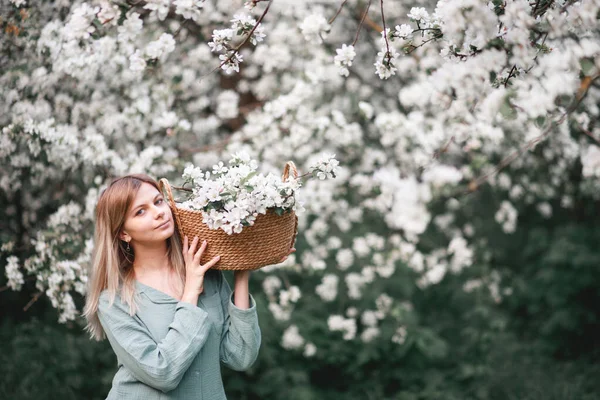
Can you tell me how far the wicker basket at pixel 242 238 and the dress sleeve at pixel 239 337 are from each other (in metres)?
0.19

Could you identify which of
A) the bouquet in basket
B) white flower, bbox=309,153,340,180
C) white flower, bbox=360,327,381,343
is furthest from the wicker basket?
white flower, bbox=360,327,381,343

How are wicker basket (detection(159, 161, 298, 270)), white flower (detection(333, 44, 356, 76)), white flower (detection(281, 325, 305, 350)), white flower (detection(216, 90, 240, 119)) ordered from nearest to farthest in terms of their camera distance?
wicker basket (detection(159, 161, 298, 270)) → white flower (detection(333, 44, 356, 76)) → white flower (detection(281, 325, 305, 350)) → white flower (detection(216, 90, 240, 119))

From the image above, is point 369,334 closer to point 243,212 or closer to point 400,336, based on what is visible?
point 400,336

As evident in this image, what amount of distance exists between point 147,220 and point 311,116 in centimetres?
219

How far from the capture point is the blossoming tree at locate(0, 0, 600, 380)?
228cm

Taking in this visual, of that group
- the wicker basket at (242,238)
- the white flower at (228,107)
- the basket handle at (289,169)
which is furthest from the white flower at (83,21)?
the white flower at (228,107)

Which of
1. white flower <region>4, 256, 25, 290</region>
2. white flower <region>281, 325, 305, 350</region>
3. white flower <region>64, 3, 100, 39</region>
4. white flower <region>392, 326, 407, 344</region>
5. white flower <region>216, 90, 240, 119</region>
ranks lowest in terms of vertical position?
white flower <region>392, 326, 407, 344</region>

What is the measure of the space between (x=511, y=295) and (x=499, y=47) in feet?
15.6

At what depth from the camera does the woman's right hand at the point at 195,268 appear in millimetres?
2080

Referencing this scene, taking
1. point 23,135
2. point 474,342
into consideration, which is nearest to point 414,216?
point 474,342

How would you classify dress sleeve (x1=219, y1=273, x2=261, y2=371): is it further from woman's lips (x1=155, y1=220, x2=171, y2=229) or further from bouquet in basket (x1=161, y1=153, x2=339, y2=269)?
woman's lips (x1=155, y1=220, x2=171, y2=229)

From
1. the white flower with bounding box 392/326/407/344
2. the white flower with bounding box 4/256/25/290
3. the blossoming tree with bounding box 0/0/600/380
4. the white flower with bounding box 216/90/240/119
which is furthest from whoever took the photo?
the white flower with bounding box 216/90/240/119

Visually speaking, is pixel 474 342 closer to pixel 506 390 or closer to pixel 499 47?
pixel 506 390

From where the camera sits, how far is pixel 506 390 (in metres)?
4.63
